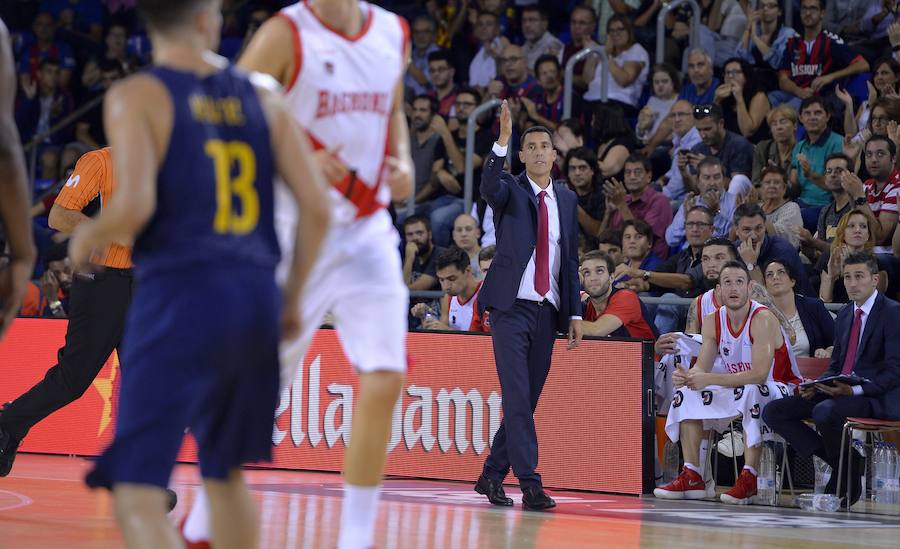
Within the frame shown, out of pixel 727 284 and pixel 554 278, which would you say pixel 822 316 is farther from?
pixel 554 278

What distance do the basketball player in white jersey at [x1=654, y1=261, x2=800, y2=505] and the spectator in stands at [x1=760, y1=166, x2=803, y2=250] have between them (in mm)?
1641

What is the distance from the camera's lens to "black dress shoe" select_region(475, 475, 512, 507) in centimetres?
852

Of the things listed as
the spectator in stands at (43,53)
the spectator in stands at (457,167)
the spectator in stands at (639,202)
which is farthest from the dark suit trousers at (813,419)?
the spectator in stands at (43,53)

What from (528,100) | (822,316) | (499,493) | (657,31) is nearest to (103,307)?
(499,493)

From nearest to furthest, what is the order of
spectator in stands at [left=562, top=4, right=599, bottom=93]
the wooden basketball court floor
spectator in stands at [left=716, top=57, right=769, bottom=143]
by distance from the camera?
the wooden basketball court floor, spectator in stands at [left=716, top=57, right=769, bottom=143], spectator in stands at [left=562, top=4, right=599, bottom=93]

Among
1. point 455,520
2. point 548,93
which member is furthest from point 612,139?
point 455,520

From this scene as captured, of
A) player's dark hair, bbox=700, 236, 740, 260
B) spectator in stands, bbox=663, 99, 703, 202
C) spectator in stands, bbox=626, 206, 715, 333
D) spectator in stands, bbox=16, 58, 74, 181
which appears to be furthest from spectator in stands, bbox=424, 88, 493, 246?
spectator in stands, bbox=16, 58, 74, 181

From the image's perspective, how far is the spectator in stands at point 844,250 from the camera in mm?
10773

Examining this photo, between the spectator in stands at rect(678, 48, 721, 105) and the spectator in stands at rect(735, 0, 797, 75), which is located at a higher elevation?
the spectator in stands at rect(735, 0, 797, 75)

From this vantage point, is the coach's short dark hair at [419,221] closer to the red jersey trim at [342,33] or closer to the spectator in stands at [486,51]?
the spectator in stands at [486,51]

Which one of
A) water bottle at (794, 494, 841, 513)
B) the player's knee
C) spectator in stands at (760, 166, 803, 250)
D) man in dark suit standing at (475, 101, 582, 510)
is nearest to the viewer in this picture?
the player's knee

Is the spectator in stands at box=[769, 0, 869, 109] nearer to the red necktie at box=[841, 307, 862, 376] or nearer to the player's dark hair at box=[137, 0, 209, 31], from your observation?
the red necktie at box=[841, 307, 862, 376]

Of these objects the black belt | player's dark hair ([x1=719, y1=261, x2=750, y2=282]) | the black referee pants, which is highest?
player's dark hair ([x1=719, y1=261, x2=750, y2=282])

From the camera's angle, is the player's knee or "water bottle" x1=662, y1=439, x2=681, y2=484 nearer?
the player's knee
